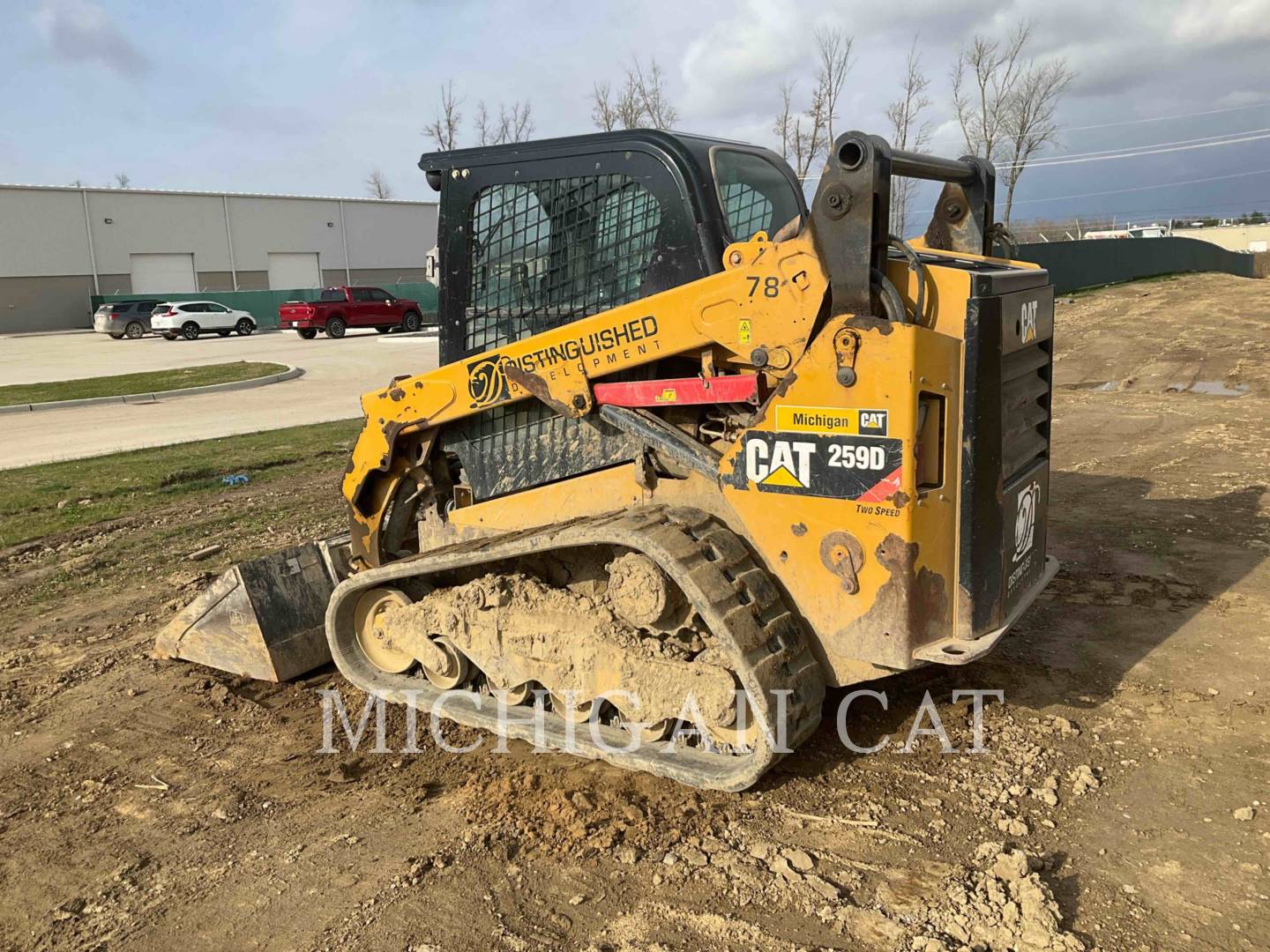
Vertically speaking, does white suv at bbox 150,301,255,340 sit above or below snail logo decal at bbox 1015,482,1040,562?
below

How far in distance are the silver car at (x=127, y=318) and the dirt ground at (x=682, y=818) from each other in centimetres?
3369

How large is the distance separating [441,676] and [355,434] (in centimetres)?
839

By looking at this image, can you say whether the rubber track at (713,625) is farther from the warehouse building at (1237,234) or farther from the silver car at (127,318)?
the warehouse building at (1237,234)

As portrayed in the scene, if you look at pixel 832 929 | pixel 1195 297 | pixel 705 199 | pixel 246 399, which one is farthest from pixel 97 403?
pixel 1195 297

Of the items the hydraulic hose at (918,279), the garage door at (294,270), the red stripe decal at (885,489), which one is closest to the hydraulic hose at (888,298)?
the hydraulic hose at (918,279)

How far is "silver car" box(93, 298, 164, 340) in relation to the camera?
35.8m

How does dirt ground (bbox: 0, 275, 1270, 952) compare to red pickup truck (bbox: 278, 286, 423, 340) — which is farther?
red pickup truck (bbox: 278, 286, 423, 340)

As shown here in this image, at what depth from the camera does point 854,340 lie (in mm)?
3334

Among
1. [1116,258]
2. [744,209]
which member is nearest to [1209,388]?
[744,209]

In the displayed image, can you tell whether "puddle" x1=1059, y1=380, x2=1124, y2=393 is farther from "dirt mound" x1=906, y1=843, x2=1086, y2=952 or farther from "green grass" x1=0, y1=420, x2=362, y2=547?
"dirt mound" x1=906, y1=843, x2=1086, y2=952

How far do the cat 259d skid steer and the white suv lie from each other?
32.8 meters

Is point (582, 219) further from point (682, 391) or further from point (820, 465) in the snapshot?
point (820, 465)

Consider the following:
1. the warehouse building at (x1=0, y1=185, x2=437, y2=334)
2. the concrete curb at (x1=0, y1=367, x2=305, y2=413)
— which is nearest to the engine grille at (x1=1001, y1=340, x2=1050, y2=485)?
the concrete curb at (x1=0, y1=367, x2=305, y2=413)

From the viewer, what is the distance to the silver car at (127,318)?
35781mm
